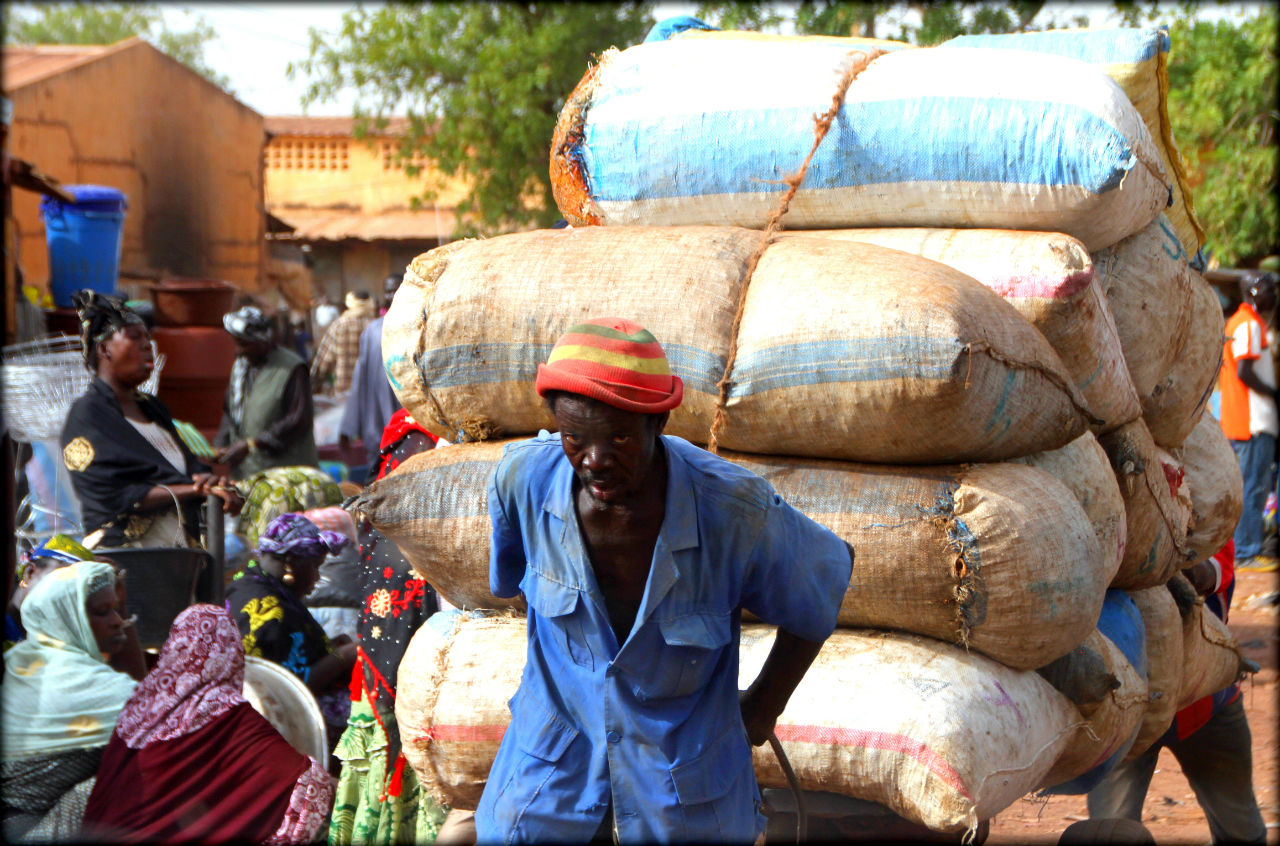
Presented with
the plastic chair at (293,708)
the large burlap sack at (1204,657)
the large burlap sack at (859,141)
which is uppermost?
the large burlap sack at (859,141)

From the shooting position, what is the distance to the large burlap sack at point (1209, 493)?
Result: 11.6 feet

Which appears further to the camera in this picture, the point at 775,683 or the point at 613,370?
the point at 775,683

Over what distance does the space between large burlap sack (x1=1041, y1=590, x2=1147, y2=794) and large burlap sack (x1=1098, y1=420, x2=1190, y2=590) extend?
0.09 meters

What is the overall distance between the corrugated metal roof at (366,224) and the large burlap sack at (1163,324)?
53.0 ft

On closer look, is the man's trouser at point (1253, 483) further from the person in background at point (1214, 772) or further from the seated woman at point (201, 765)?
the seated woman at point (201, 765)

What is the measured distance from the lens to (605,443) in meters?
1.78

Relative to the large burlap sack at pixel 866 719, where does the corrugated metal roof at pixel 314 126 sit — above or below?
below

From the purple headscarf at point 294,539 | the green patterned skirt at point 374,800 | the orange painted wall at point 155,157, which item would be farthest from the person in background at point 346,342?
the green patterned skirt at point 374,800

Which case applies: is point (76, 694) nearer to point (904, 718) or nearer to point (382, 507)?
point (382, 507)

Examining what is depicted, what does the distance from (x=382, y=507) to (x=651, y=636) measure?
102 centimetres

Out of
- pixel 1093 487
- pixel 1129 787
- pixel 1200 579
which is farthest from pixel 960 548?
pixel 1129 787

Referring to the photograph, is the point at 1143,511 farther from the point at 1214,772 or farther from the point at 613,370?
the point at 613,370

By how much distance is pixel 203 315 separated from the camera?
26.6ft

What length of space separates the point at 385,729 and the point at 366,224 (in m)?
17.8
